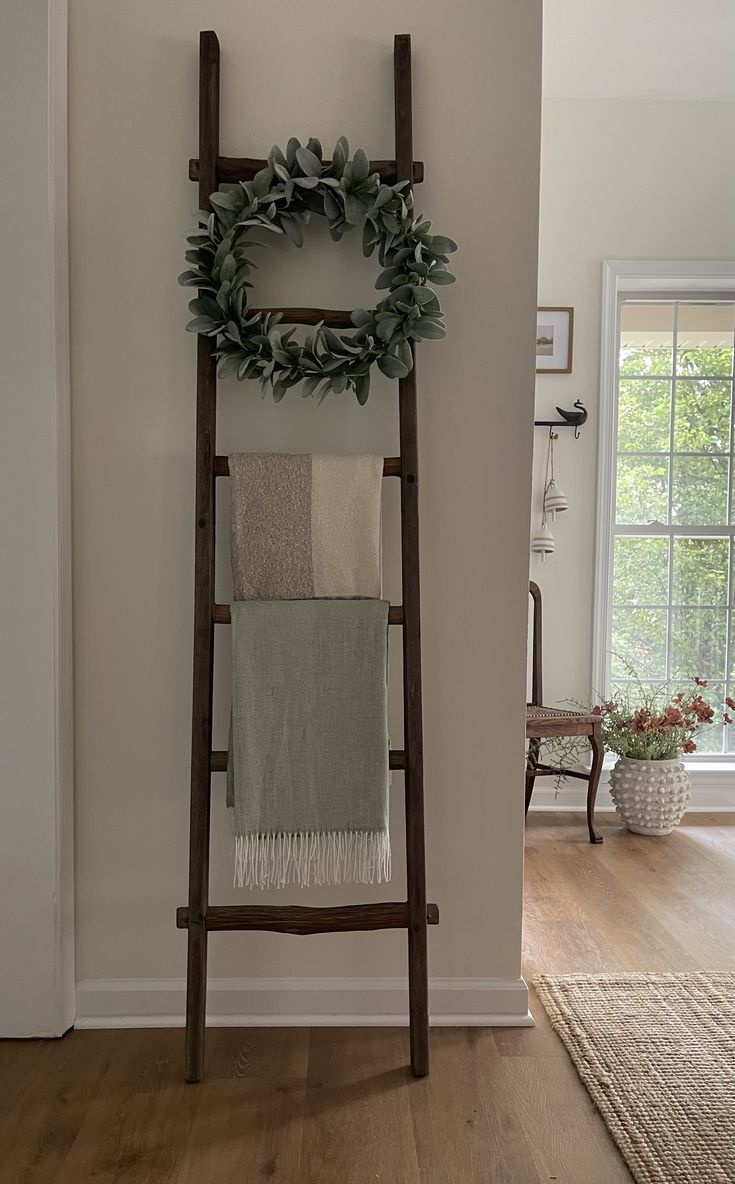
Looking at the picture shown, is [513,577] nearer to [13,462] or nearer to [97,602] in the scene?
[97,602]

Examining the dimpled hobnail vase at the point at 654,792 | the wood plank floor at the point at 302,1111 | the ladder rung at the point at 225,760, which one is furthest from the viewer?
the dimpled hobnail vase at the point at 654,792

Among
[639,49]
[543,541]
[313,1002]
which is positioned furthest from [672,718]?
[639,49]

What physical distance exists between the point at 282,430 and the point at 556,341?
1.99 m

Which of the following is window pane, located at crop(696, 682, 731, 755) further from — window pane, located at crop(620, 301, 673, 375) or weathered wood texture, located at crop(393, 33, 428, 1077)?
weathered wood texture, located at crop(393, 33, 428, 1077)

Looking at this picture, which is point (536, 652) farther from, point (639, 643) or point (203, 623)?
point (203, 623)

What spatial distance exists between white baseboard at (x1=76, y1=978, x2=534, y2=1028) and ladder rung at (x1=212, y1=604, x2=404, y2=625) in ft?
2.69

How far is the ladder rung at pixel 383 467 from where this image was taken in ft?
6.44

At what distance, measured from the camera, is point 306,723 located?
6.37 feet

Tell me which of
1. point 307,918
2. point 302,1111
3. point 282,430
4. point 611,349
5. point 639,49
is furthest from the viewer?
point 611,349

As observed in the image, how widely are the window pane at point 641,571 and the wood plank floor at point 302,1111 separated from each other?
184 cm

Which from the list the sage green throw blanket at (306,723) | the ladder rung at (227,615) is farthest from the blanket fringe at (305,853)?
the ladder rung at (227,615)

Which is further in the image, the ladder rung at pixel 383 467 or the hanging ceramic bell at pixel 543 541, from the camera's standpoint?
the hanging ceramic bell at pixel 543 541

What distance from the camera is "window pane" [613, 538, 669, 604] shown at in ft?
12.9

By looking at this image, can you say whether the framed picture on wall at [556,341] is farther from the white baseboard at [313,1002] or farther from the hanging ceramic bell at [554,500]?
the white baseboard at [313,1002]
